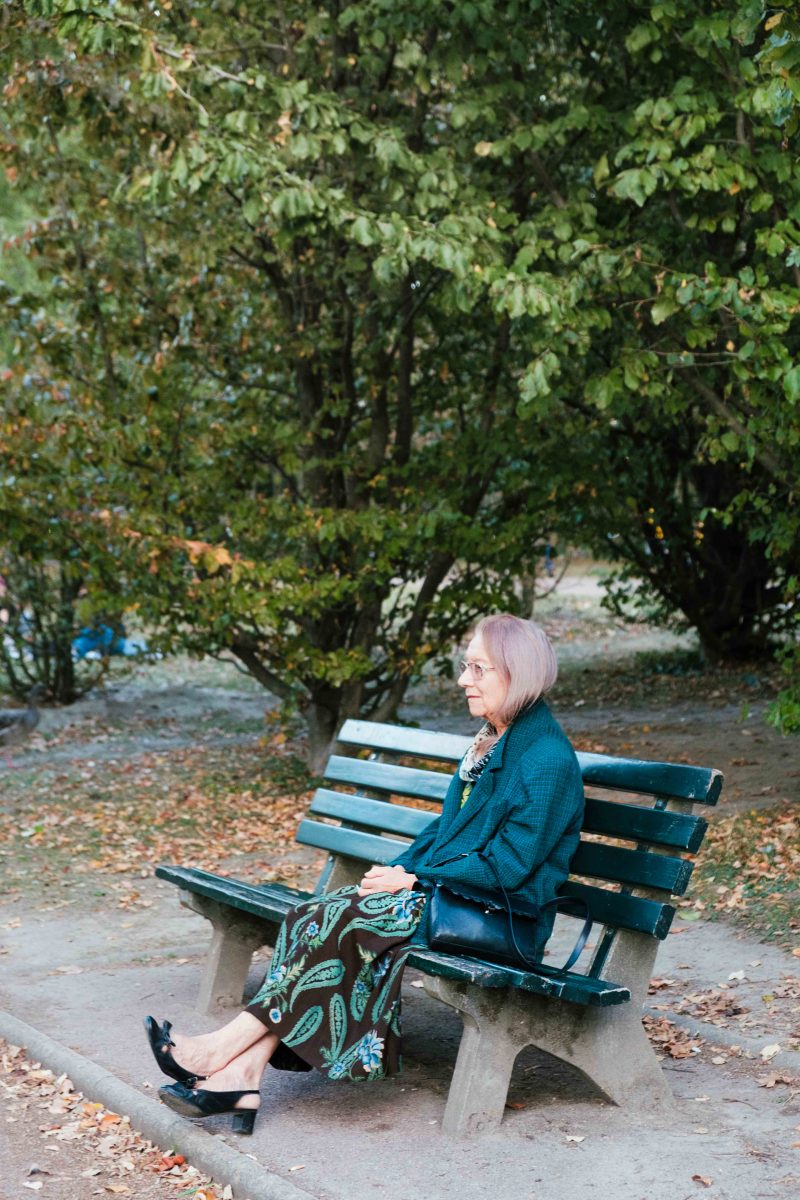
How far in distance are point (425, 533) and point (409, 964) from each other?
490 cm

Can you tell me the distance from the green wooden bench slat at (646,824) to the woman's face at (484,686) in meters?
0.46

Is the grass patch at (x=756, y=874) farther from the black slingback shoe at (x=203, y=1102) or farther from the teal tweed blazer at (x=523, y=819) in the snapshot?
the black slingback shoe at (x=203, y=1102)

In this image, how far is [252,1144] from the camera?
3.78 metres

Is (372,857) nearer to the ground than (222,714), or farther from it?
farther from it

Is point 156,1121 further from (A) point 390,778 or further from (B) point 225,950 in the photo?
(A) point 390,778

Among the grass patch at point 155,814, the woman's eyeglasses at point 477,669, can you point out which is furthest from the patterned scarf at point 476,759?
the grass patch at point 155,814

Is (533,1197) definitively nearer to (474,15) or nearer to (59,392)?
(474,15)

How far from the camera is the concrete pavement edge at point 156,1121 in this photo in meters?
3.52

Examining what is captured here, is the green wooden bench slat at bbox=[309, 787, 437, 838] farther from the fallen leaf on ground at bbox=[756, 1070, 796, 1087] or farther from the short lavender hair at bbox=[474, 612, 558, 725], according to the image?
the fallen leaf on ground at bbox=[756, 1070, 796, 1087]

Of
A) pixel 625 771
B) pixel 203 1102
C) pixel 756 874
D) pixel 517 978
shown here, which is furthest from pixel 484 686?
pixel 756 874

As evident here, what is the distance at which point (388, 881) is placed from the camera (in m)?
3.97

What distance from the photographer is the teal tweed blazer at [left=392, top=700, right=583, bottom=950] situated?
3836 millimetres

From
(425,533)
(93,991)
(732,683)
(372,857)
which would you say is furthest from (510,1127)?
(732,683)

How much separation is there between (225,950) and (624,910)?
1.60 meters
